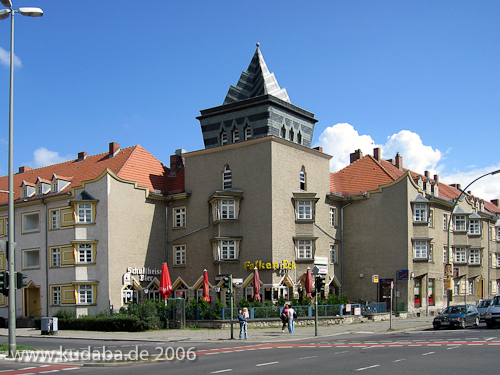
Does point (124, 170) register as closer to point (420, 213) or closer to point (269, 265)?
point (269, 265)

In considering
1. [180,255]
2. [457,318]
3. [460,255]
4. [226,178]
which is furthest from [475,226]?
[180,255]

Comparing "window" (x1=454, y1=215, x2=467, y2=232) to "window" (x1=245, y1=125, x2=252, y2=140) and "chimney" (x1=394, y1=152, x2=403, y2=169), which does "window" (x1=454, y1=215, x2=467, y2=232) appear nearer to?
"chimney" (x1=394, y1=152, x2=403, y2=169)

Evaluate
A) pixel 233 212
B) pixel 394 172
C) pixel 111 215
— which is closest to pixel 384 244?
pixel 394 172

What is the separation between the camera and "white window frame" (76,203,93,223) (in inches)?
1629

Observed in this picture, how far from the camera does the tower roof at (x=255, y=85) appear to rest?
1788 inches

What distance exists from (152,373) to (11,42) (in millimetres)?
12944

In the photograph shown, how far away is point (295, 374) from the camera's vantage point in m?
14.8

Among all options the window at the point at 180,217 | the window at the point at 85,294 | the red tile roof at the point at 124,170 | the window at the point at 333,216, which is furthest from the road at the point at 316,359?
the window at the point at 333,216

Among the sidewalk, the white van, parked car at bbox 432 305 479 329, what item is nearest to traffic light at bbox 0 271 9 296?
the sidewalk

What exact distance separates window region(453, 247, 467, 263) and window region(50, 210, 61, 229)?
34122mm

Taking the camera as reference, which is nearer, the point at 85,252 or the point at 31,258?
the point at 85,252

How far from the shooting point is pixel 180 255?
1768 inches

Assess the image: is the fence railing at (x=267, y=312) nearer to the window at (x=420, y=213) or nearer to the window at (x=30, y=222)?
the window at (x=420, y=213)

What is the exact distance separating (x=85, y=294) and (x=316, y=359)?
26.4 meters
